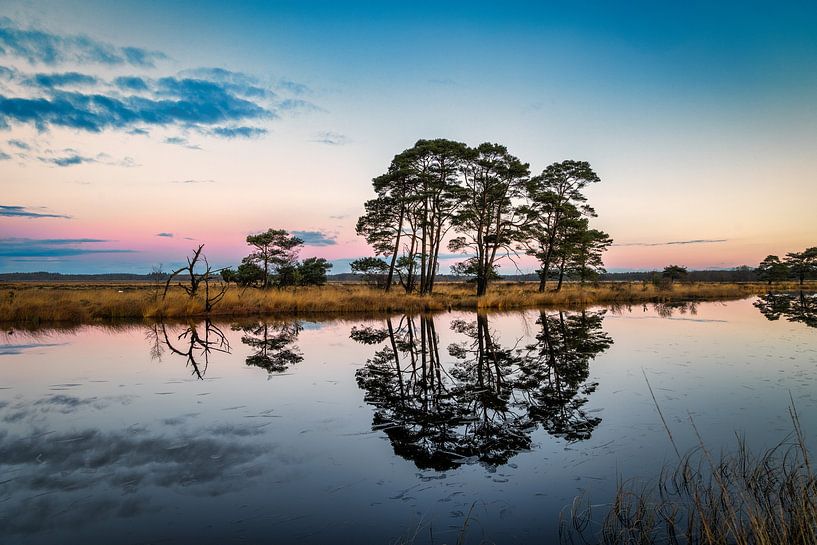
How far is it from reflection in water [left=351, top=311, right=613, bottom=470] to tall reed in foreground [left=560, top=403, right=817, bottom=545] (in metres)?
1.52

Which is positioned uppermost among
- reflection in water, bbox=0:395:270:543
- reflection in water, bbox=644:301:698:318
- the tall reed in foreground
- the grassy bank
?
the grassy bank

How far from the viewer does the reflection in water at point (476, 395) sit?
612 cm

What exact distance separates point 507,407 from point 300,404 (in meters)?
3.75

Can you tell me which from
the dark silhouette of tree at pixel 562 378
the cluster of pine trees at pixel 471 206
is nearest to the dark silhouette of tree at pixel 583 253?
the cluster of pine trees at pixel 471 206

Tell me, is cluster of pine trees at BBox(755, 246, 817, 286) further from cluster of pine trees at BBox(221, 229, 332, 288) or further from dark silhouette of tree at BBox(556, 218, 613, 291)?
cluster of pine trees at BBox(221, 229, 332, 288)

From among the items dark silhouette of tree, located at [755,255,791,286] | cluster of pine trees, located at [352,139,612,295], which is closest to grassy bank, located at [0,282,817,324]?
cluster of pine trees, located at [352,139,612,295]

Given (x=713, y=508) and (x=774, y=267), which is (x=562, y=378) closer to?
(x=713, y=508)

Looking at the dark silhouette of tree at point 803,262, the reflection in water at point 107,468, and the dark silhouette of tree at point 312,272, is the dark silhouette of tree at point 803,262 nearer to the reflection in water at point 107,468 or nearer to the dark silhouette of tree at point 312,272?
the dark silhouette of tree at point 312,272

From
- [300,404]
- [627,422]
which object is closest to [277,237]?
[300,404]

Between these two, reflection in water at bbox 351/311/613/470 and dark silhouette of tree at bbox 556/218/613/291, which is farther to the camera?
dark silhouette of tree at bbox 556/218/613/291

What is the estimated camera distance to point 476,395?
27.8 ft

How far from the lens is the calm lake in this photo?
422 centimetres

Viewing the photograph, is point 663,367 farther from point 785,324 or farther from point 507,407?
point 785,324

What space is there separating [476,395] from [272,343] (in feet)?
29.5
